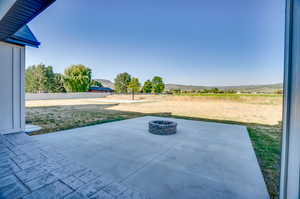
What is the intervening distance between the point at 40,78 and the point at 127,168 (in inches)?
1413

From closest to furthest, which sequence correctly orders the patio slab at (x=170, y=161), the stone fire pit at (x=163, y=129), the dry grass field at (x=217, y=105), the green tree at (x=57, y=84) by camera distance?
1. the patio slab at (x=170, y=161)
2. the stone fire pit at (x=163, y=129)
3. the dry grass field at (x=217, y=105)
4. the green tree at (x=57, y=84)

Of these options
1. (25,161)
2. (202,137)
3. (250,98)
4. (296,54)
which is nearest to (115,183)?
(25,161)

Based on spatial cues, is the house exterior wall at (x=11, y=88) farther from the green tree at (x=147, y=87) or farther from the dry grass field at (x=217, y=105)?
the green tree at (x=147, y=87)

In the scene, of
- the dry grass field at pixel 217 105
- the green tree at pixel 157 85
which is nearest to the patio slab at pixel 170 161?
the dry grass field at pixel 217 105

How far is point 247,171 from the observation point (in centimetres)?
249

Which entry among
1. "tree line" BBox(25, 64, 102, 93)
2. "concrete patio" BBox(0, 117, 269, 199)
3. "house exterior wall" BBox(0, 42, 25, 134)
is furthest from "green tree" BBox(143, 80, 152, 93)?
"concrete patio" BBox(0, 117, 269, 199)

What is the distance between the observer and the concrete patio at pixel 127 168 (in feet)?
6.03

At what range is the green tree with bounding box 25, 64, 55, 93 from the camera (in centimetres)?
2942

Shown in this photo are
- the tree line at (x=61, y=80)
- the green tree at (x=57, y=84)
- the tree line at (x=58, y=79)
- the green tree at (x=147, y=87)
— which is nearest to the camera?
the tree line at (x=61, y=80)

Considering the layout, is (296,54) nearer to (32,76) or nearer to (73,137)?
(73,137)

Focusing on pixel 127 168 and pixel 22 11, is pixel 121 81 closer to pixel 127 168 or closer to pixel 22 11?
pixel 22 11

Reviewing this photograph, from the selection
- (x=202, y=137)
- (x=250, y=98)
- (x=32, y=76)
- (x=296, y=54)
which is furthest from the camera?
(x=32, y=76)

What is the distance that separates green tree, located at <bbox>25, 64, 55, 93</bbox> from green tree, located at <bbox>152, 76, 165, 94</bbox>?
923 inches

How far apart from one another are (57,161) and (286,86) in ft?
10.8
